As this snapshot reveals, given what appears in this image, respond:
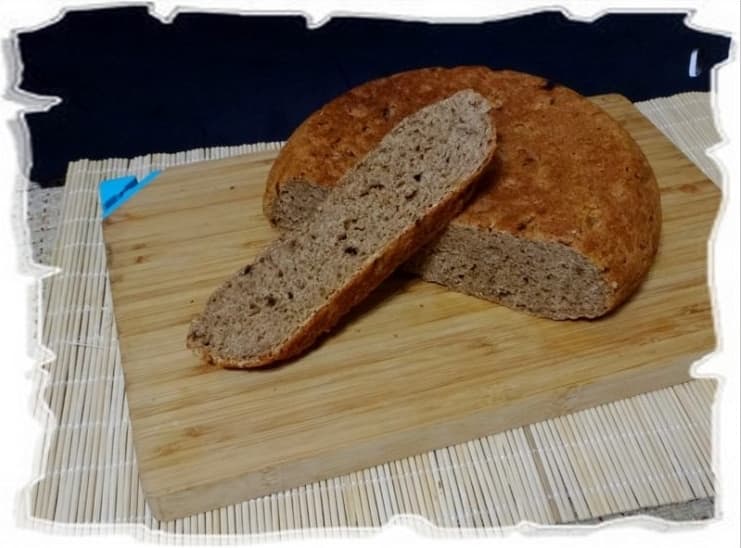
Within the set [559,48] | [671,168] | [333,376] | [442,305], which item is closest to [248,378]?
[333,376]

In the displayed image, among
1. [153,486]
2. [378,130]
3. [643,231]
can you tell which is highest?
[378,130]

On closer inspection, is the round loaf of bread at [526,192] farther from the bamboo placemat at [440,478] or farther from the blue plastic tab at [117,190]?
the blue plastic tab at [117,190]

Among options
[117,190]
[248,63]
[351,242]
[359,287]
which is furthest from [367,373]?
[248,63]

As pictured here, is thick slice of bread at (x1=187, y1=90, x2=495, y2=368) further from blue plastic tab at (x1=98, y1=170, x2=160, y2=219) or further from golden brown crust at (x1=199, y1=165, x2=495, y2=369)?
blue plastic tab at (x1=98, y1=170, x2=160, y2=219)

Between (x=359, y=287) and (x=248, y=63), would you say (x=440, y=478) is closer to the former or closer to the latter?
(x=359, y=287)

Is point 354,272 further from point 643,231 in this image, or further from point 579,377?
point 643,231

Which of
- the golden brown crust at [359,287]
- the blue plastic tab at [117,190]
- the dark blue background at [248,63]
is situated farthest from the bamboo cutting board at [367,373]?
the dark blue background at [248,63]

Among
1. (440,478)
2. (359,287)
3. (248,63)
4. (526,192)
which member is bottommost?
(440,478)
